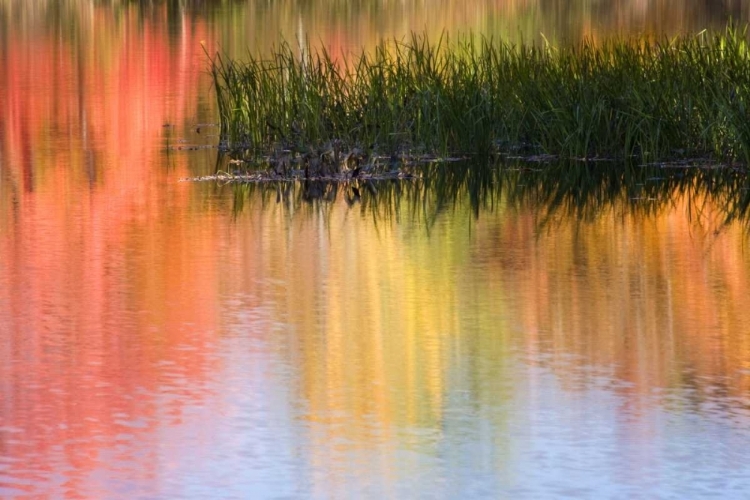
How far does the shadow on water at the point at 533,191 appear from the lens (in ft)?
47.1

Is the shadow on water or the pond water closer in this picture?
the pond water

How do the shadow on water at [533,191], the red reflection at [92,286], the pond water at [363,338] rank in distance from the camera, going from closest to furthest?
the pond water at [363,338] → the red reflection at [92,286] → the shadow on water at [533,191]

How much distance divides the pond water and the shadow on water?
69 mm

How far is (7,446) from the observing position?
276 inches

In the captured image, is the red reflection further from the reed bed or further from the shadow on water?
the reed bed

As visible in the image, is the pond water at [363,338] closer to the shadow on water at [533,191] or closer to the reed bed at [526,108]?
the shadow on water at [533,191]

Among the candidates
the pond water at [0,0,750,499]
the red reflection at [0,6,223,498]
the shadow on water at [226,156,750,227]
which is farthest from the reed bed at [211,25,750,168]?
the red reflection at [0,6,223,498]

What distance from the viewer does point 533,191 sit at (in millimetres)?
15438

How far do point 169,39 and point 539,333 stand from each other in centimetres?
3105

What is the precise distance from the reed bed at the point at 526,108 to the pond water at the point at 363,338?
44.3 inches

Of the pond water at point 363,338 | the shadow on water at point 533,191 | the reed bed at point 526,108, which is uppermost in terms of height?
the reed bed at point 526,108

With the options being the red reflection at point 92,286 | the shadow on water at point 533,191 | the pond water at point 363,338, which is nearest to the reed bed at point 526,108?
the shadow on water at point 533,191

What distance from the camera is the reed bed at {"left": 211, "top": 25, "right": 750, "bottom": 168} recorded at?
54.6ft

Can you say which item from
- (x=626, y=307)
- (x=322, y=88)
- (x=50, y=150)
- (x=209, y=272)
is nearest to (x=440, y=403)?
(x=626, y=307)
